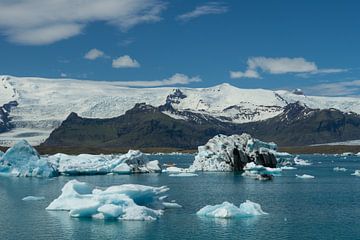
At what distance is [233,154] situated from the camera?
318 ft

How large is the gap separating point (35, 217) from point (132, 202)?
7.42 metres

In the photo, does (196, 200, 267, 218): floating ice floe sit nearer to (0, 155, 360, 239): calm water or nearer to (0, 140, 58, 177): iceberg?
(0, 155, 360, 239): calm water

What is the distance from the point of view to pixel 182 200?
5169 cm

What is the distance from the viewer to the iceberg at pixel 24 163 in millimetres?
86312

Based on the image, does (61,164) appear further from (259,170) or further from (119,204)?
(119,204)

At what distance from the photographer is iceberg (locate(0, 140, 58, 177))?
3398 inches

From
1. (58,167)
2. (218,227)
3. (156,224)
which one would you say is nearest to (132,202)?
(156,224)

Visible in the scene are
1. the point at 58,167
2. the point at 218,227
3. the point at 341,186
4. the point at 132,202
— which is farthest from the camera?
the point at 58,167

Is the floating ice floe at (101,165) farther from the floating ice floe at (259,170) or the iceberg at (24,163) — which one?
the floating ice floe at (259,170)

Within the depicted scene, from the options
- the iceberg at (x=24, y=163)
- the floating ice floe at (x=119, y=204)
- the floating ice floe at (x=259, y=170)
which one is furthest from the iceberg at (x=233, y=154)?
the floating ice floe at (x=119, y=204)

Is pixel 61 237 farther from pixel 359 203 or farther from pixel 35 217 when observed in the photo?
pixel 359 203

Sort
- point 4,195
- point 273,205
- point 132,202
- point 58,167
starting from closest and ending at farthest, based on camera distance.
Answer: point 132,202
point 273,205
point 4,195
point 58,167

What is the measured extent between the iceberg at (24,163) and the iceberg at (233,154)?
82.8 ft

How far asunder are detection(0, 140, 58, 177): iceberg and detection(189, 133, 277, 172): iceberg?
25.2 meters
